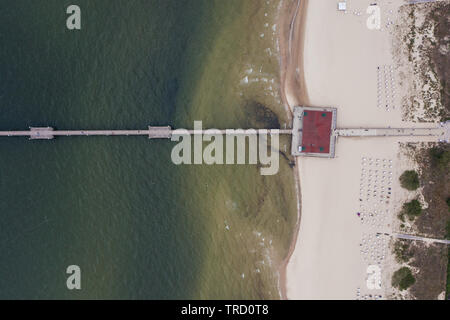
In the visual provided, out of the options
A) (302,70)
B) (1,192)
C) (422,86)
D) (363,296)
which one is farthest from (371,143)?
(1,192)

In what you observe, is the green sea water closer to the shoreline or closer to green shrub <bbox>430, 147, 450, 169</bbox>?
the shoreline

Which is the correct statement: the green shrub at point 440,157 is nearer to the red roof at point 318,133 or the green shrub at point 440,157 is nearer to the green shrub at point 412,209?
the green shrub at point 412,209

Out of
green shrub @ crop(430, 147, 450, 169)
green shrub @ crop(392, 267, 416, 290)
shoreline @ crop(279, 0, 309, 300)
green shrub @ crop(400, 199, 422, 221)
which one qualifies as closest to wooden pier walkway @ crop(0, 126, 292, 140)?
shoreline @ crop(279, 0, 309, 300)

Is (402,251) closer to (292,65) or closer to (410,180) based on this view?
(410,180)

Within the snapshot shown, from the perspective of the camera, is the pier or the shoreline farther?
the shoreline

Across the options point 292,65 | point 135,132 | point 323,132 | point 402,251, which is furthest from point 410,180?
point 135,132

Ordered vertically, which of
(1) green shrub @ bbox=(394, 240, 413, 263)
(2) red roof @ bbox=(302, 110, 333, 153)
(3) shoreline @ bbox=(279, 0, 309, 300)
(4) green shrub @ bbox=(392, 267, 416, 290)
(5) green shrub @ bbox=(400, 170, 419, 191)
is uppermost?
(3) shoreline @ bbox=(279, 0, 309, 300)
